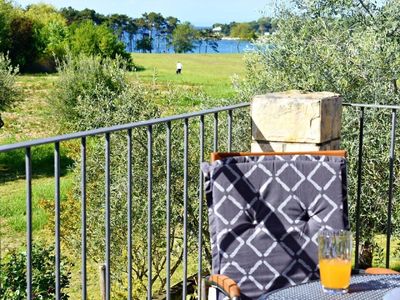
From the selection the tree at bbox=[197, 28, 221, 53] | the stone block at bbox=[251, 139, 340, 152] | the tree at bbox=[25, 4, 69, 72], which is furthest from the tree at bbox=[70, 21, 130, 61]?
the tree at bbox=[197, 28, 221, 53]

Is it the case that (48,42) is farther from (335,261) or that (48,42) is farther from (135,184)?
(335,261)

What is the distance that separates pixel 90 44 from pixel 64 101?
23.7 meters

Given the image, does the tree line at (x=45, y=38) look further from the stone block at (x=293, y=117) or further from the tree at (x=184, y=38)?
the tree at (x=184, y=38)

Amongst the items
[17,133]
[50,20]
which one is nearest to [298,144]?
[17,133]

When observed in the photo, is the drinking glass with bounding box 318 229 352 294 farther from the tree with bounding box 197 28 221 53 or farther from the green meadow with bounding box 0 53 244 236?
the tree with bounding box 197 28 221 53

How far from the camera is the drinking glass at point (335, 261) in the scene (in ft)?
7.14

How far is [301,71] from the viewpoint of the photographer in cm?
747

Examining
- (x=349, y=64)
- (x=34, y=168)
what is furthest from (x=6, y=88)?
(x=349, y=64)

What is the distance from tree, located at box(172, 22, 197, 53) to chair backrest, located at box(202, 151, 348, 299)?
9090 centimetres

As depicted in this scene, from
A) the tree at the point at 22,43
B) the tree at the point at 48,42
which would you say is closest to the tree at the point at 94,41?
the tree at the point at 48,42

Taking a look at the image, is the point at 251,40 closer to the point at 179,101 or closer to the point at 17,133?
the point at 179,101

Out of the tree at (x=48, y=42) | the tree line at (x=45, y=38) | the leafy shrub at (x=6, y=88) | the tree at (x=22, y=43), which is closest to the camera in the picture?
the leafy shrub at (x=6, y=88)

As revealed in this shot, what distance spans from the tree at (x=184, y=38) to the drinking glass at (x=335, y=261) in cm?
9164

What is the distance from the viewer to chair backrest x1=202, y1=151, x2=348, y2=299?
2854mm
